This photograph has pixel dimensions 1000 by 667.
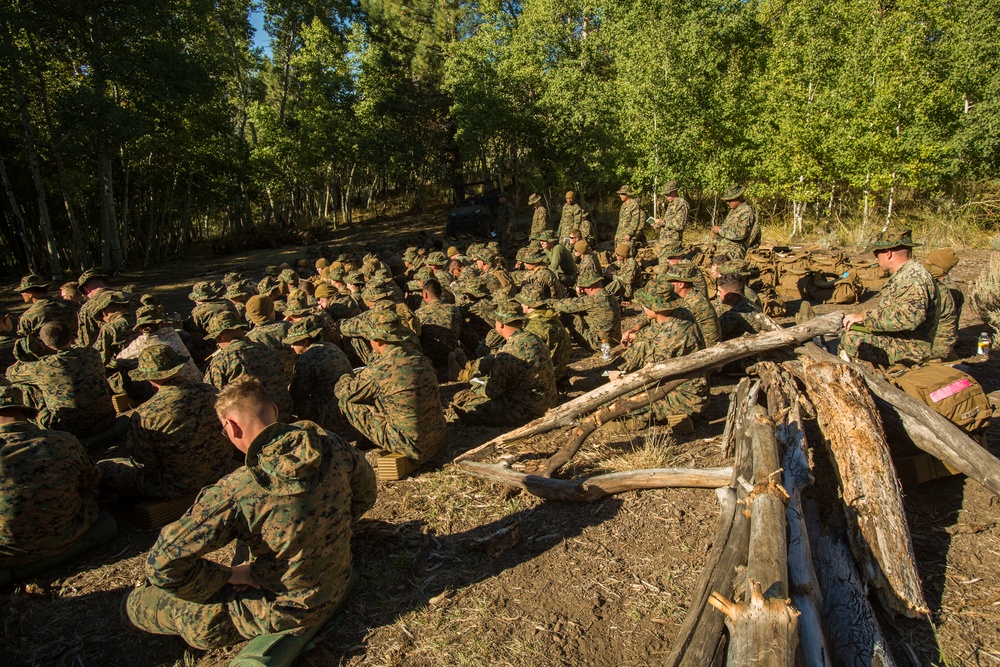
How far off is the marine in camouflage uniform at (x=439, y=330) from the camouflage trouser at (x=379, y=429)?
2997 millimetres

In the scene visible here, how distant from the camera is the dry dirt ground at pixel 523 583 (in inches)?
143

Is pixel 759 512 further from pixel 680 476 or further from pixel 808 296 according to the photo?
pixel 808 296

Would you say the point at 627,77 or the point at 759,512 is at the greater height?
the point at 627,77

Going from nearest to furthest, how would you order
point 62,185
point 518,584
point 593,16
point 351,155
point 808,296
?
point 518,584 → point 808,296 → point 62,185 → point 593,16 → point 351,155

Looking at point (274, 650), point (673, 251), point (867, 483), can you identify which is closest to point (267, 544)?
point (274, 650)

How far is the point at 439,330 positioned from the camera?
8852 millimetres

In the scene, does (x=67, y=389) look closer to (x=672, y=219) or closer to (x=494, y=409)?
(x=494, y=409)

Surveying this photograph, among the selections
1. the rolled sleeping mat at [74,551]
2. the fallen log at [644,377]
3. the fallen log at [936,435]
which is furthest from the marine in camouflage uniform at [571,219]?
the rolled sleeping mat at [74,551]

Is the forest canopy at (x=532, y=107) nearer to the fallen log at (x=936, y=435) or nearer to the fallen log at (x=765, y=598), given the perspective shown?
the fallen log at (x=936, y=435)

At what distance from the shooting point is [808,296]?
12.0m

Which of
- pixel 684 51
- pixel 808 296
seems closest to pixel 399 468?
Result: pixel 808 296

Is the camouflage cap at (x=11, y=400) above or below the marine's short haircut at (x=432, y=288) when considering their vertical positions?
below

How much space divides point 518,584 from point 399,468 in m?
1.95

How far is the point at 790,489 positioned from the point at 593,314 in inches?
206
